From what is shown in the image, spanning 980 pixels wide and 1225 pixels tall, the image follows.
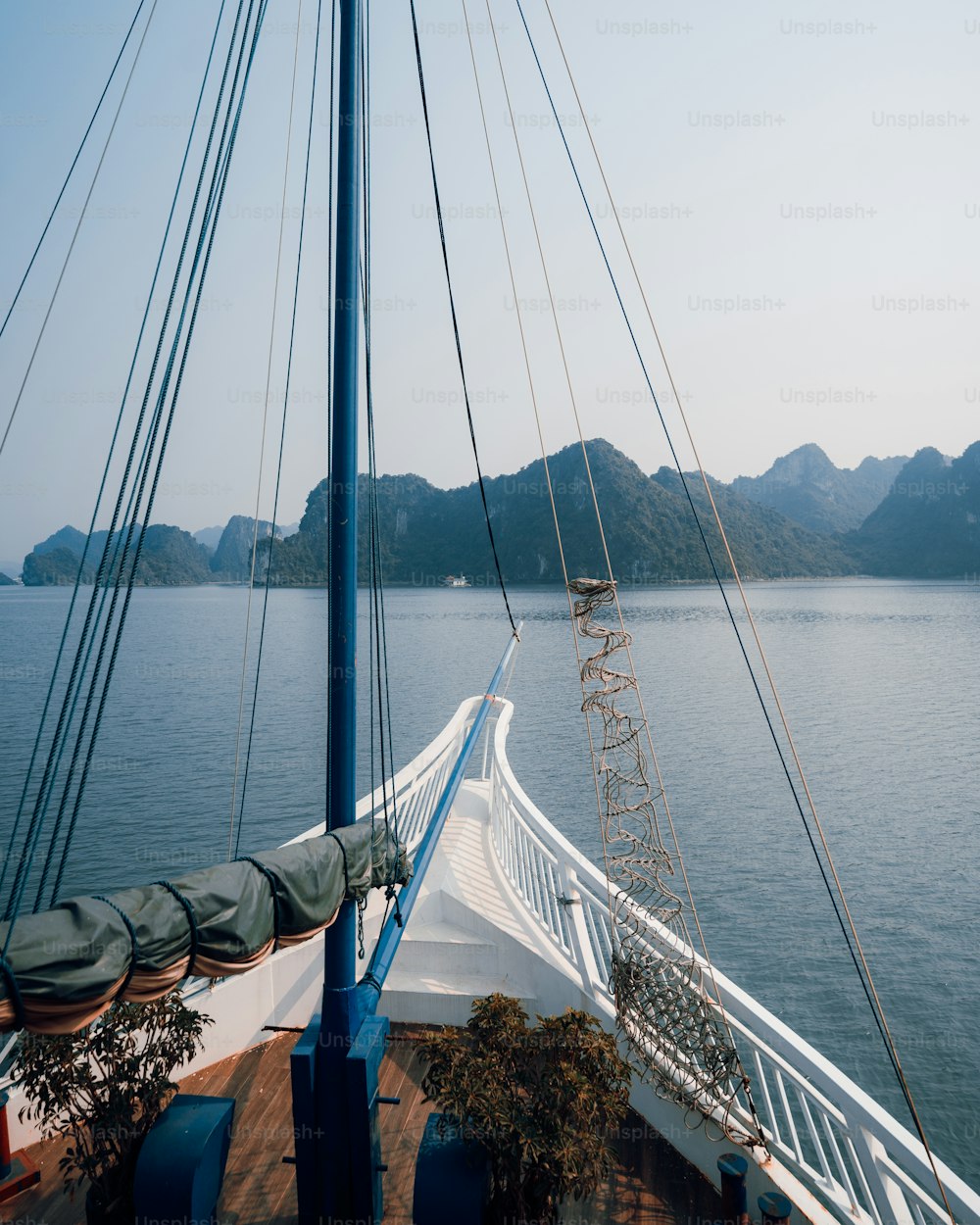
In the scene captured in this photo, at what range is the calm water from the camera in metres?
11.2

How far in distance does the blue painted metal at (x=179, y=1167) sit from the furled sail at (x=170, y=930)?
3.88 ft

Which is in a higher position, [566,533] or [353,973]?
[566,533]

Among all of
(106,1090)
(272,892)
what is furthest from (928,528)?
(106,1090)

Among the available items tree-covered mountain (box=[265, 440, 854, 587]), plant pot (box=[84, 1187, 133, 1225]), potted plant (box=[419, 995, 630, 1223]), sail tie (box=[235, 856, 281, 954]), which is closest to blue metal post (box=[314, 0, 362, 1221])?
potted plant (box=[419, 995, 630, 1223])

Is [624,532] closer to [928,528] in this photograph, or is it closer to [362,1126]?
[928,528]

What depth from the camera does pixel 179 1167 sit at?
3.97m

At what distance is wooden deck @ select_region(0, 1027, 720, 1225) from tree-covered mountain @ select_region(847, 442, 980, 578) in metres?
140

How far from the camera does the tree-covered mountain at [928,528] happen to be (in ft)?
424

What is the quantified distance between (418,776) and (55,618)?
93874 mm

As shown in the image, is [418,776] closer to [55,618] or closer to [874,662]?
[874,662]

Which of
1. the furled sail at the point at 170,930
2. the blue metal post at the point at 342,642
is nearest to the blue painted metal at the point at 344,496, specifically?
the blue metal post at the point at 342,642

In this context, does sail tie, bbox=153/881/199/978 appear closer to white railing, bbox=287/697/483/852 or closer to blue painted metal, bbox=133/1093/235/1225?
blue painted metal, bbox=133/1093/235/1225

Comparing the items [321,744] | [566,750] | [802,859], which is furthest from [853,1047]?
[321,744]

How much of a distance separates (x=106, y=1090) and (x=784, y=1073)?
507cm
